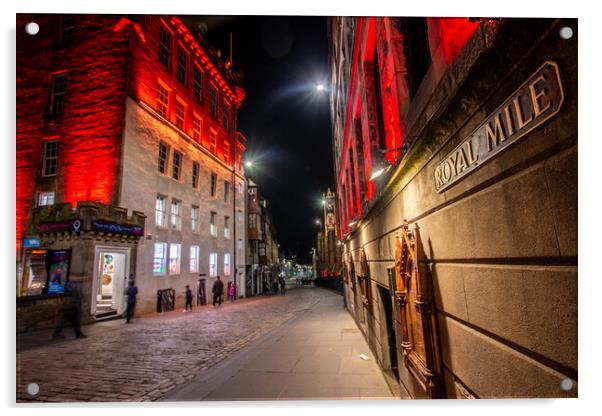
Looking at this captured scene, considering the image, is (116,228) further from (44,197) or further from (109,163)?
(44,197)

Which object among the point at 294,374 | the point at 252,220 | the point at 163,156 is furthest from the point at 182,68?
the point at 294,374

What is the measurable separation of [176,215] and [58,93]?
8.78m

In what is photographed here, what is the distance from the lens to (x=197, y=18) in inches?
168

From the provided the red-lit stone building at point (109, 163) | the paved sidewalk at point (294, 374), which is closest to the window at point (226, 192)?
the red-lit stone building at point (109, 163)

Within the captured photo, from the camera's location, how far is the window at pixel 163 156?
19.1 meters

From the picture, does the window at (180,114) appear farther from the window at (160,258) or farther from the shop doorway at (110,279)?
the shop doorway at (110,279)

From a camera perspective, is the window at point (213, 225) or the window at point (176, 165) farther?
the window at point (213, 225)

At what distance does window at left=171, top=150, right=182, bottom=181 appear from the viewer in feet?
66.8

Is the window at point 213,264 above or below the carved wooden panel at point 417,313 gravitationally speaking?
below

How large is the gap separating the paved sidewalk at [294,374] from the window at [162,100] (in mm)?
15804

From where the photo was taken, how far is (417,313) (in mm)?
3115
